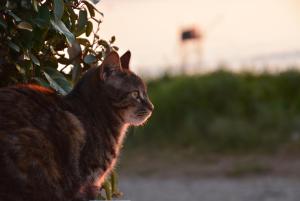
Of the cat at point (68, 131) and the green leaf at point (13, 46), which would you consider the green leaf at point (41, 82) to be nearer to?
the cat at point (68, 131)

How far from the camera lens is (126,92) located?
3596 millimetres

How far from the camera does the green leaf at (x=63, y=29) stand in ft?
10.1

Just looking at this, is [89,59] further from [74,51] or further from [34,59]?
[34,59]

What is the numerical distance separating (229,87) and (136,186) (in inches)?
78.9

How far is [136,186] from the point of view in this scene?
9.71 meters

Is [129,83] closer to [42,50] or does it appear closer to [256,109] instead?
[42,50]

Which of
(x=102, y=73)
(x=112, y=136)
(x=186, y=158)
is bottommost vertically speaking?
(x=186, y=158)

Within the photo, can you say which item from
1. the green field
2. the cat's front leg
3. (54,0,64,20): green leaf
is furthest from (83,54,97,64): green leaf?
the green field

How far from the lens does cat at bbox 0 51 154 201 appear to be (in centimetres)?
303

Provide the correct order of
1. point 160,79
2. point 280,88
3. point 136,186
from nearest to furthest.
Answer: point 136,186 → point 280,88 → point 160,79

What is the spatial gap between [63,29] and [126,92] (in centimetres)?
58

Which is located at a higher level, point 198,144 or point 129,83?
point 129,83

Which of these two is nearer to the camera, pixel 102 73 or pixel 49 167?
pixel 49 167

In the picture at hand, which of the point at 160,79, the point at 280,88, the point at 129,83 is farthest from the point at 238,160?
the point at 129,83
